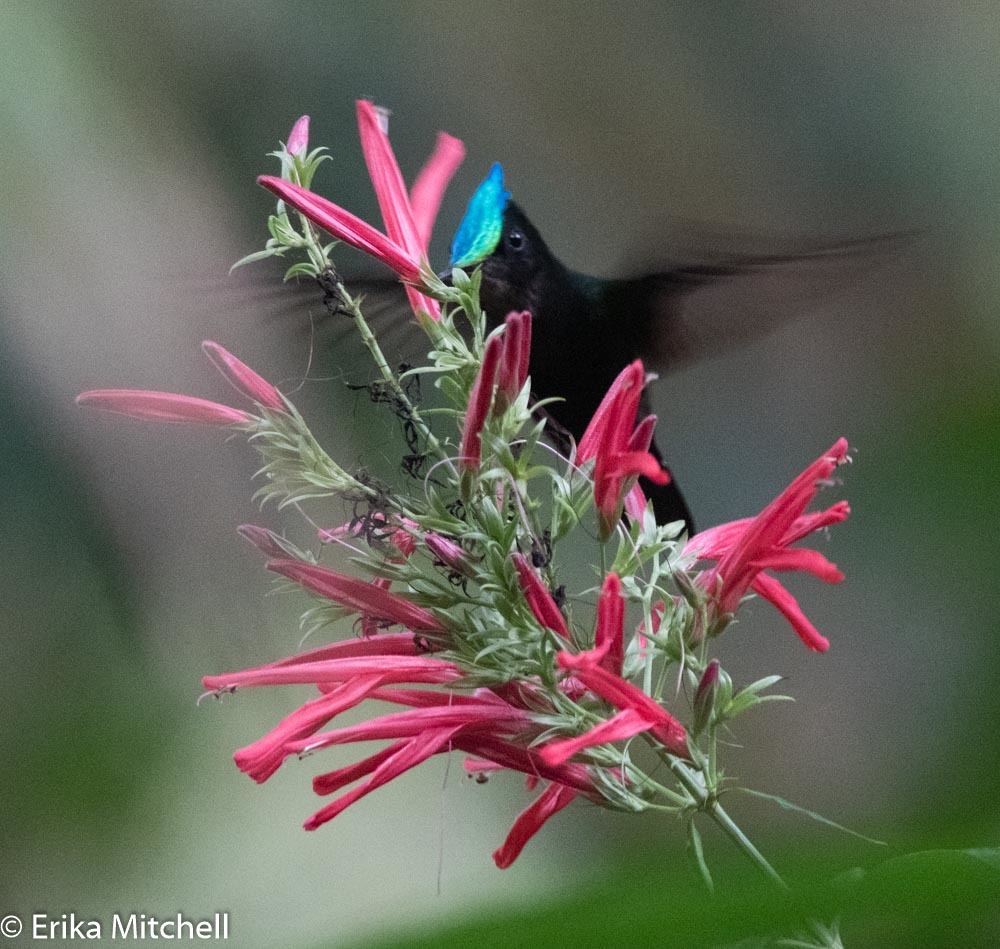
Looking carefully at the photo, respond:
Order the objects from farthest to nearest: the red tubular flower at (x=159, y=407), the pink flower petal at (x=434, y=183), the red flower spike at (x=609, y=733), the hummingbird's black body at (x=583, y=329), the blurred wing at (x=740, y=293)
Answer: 1. the hummingbird's black body at (x=583, y=329)
2. the blurred wing at (x=740, y=293)
3. the pink flower petal at (x=434, y=183)
4. the red tubular flower at (x=159, y=407)
5. the red flower spike at (x=609, y=733)

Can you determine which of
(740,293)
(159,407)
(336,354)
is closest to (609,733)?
(159,407)

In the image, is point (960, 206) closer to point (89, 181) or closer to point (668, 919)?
point (89, 181)

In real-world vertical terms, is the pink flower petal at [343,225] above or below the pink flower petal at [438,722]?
above

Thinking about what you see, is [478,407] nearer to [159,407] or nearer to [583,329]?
[159,407]

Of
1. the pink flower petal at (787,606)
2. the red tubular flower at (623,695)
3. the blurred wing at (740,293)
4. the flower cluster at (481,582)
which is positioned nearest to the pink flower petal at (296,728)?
the flower cluster at (481,582)

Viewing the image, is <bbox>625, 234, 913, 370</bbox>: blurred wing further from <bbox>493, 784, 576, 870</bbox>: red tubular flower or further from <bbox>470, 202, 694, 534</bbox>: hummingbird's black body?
<bbox>493, 784, 576, 870</bbox>: red tubular flower

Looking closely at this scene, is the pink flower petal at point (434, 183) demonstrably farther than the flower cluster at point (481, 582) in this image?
Yes

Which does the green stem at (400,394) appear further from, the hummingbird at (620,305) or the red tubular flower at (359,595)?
the hummingbird at (620,305)
